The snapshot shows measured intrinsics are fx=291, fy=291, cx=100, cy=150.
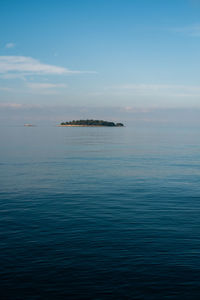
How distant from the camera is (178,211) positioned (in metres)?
28.3

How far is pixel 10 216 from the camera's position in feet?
87.5

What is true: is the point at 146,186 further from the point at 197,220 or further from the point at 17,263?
the point at 17,263

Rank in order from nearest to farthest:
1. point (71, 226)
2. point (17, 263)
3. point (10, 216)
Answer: point (17, 263) < point (71, 226) < point (10, 216)

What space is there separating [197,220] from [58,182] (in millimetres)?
22275

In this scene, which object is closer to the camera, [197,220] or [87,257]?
[87,257]

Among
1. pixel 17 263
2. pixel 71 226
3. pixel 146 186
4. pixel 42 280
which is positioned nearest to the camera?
pixel 42 280

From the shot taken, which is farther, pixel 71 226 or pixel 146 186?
pixel 146 186

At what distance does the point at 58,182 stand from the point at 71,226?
1846 cm

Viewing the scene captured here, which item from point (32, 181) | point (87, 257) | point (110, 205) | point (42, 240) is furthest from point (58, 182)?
point (87, 257)

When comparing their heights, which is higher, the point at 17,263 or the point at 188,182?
the point at 188,182

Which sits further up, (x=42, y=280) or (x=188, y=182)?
(x=188, y=182)

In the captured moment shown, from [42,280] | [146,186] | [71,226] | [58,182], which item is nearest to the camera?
[42,280]

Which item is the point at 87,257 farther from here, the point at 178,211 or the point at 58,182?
the point at 58,182

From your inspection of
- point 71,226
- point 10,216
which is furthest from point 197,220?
point 10,216
